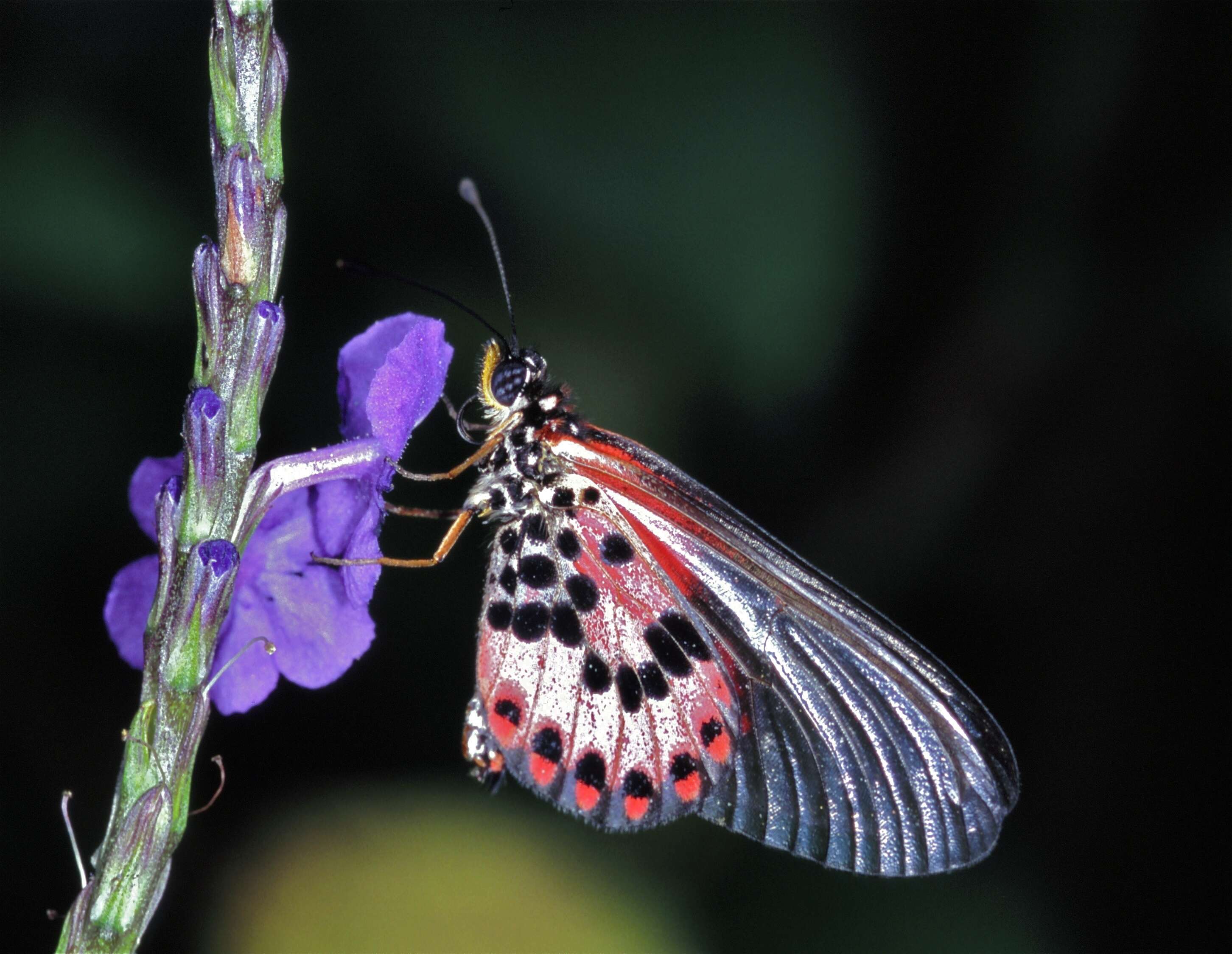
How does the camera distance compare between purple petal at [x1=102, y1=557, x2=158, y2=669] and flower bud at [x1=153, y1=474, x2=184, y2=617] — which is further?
purple petal at [x1=102, y1=557, x2=158, y2=669]

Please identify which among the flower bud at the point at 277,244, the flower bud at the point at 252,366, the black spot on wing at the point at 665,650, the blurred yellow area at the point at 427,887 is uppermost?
the flower bud at the point at 277,244

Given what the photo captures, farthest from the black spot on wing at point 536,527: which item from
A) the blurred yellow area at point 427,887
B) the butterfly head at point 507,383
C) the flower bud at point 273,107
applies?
the blurred yellow area at point 427,887

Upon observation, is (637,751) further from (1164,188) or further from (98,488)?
(1164,188)

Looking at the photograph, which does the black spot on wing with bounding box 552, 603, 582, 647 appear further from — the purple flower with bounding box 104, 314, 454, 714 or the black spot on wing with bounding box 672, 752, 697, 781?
the purple flower with bounding box 104, 314, 454, 714

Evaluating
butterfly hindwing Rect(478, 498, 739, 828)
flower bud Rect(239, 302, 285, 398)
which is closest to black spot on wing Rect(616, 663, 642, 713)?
butterfly hindwing Rect(478, 498, 739, 828)

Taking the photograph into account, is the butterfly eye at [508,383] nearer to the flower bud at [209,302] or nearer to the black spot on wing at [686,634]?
the black spot on wing at [686,634]

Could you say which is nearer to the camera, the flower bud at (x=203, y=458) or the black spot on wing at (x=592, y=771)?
the flower bud at (x=203, y=458)

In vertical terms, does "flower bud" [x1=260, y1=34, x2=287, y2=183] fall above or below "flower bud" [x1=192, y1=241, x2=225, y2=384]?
above

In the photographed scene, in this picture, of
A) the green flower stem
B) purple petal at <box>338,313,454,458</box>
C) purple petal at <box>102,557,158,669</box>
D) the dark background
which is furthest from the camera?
the dark background
